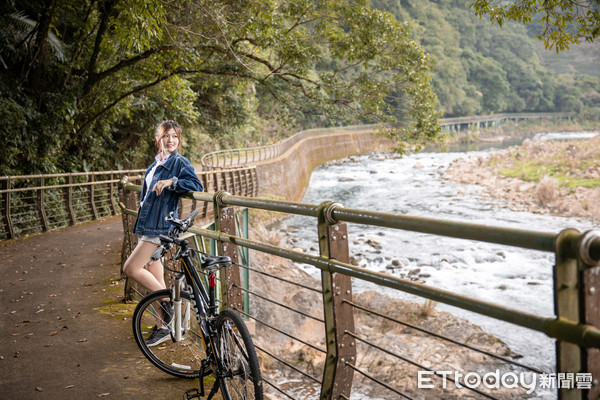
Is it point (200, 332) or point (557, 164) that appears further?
point (557, 164)

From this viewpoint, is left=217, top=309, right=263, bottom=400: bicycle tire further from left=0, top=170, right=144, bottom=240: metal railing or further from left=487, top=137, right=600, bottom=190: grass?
left=487, top=137, right=600, bottom=190: grass

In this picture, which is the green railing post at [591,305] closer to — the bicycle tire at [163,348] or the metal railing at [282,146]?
the bicycle tire at [163,348]

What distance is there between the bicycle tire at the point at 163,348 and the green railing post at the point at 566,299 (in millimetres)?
2431

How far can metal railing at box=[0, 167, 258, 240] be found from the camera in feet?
36.3

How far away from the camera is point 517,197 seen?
24281 millimetres

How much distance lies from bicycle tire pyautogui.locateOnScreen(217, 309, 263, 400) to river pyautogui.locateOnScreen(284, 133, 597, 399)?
4036 mm

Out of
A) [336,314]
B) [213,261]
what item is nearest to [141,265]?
[213,261]

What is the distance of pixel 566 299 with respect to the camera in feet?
4.75

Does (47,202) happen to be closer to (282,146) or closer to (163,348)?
(163,348)

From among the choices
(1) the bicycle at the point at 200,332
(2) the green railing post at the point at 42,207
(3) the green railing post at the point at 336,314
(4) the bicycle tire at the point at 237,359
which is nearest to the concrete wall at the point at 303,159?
(2) the green railing post at the point at 42,207

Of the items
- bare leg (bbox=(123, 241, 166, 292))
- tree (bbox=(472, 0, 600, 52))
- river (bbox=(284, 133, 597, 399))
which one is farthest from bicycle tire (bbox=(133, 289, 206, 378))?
tree (bbox=(472, 0, 600, 52))

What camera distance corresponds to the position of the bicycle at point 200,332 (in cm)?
279

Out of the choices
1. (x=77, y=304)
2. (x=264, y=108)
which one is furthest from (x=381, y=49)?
(x=264, y=108)

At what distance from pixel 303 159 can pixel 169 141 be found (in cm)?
3424
